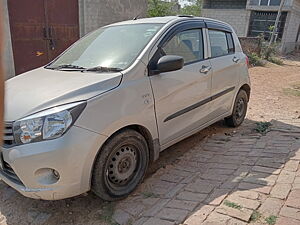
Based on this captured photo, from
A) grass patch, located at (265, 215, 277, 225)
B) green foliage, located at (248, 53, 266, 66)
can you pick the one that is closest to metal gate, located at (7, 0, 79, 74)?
grass patch, located at (265, 215, 277, 225)

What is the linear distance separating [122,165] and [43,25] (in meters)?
5.97

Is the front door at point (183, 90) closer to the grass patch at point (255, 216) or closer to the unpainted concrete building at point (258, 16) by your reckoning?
the grass patch at point (255, 216)

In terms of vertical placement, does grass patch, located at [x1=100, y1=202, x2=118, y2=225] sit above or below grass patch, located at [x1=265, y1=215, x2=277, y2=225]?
below

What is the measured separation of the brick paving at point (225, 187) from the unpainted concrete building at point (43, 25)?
503 centimetres

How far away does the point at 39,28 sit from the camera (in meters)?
7.09

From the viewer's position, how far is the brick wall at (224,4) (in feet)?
70.7

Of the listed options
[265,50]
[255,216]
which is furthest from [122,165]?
[265,50]

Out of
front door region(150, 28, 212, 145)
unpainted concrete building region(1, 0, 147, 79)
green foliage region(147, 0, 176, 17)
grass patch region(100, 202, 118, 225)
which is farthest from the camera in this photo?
green foliage region(147, 0, 176, 17)

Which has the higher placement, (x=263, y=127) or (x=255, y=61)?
(x=263, y=127)

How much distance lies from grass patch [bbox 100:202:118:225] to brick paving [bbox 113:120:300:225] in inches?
1.9

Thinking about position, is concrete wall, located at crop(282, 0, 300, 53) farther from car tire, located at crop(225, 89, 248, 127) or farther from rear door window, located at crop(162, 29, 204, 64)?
rear door window, located at crop(162, 29, 204, 64)

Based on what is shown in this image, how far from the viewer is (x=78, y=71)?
2.82 metres

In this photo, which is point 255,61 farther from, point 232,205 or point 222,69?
point 232,205

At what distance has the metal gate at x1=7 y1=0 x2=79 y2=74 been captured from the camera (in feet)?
22.0
